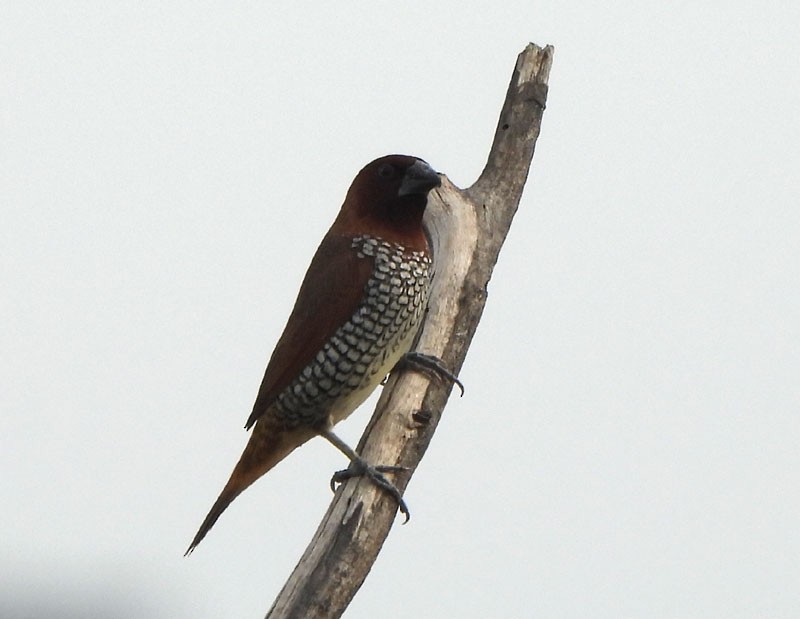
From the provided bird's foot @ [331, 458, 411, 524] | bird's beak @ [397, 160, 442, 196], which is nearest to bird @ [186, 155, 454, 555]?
bird's beak @ [397, 160, 442, 196]

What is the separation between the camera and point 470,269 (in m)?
4.61

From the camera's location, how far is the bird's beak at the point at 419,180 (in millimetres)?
4320

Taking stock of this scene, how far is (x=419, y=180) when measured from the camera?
14.3 feet

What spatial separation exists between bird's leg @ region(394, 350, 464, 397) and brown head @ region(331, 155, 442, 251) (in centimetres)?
39

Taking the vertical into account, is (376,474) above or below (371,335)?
below

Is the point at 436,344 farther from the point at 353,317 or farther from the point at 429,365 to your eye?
the point at 353,317

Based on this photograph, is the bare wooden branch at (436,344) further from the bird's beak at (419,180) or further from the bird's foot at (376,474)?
the bird's beak at (419,180)

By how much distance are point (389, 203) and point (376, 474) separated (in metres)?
0.99

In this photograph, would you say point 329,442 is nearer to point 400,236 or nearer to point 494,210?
point 400,236

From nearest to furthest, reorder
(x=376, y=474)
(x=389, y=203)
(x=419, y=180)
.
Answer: (x=376, y=474) → (x=419, y=180) → (x=389, y=203)

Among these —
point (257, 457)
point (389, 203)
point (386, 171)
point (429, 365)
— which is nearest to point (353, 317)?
point (429, 365)

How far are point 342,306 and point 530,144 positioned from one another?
106 centimetres

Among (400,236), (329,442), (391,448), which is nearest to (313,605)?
(391,448)

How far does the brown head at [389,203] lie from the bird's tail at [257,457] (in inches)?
29.5
